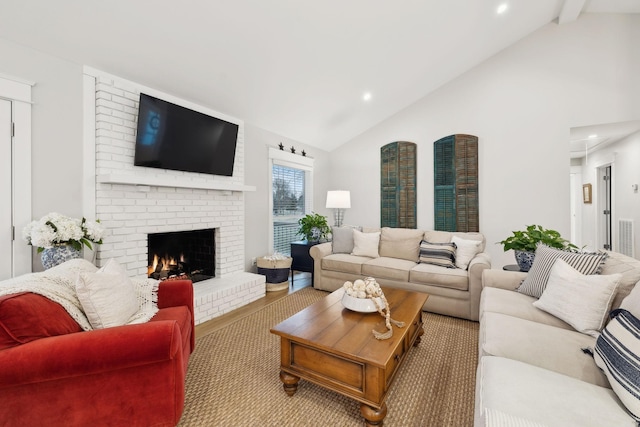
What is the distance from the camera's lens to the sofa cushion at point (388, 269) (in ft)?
10.6

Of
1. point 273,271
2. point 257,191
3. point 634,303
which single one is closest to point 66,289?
point 273,271

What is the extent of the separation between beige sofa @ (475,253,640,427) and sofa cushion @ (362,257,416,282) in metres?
1.19

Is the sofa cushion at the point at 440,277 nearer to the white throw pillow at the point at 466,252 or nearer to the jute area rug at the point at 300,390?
the white throw pillow at the point at 466,252

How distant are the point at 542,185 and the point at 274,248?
389cm

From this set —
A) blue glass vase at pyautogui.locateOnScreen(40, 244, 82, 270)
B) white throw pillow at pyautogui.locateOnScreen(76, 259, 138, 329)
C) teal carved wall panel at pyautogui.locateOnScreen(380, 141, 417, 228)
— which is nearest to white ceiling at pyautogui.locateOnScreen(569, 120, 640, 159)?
teal carved wall panel at pyautogui.locateOnScreen(380, 141, 417, 228)

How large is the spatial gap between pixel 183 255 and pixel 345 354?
106 inches

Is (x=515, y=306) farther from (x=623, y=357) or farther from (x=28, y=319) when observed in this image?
(x=28, y=319)

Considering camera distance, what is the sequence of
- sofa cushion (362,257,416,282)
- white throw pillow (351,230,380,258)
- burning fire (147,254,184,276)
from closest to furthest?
1. burning fire (147,254,184,276)
2. sofa cushion (362,257,416,282)
3. white throw pillow (351,230,380,258)

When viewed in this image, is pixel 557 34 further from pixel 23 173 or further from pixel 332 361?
pixel 23 173

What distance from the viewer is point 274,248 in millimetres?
4480

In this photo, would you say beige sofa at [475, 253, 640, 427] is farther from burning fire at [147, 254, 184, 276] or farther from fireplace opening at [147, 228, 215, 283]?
burning fire at [147, 254, 184, 276]

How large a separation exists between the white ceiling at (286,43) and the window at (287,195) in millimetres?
456

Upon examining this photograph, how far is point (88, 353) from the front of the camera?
4.00 ft

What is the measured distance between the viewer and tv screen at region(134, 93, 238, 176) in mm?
2643
